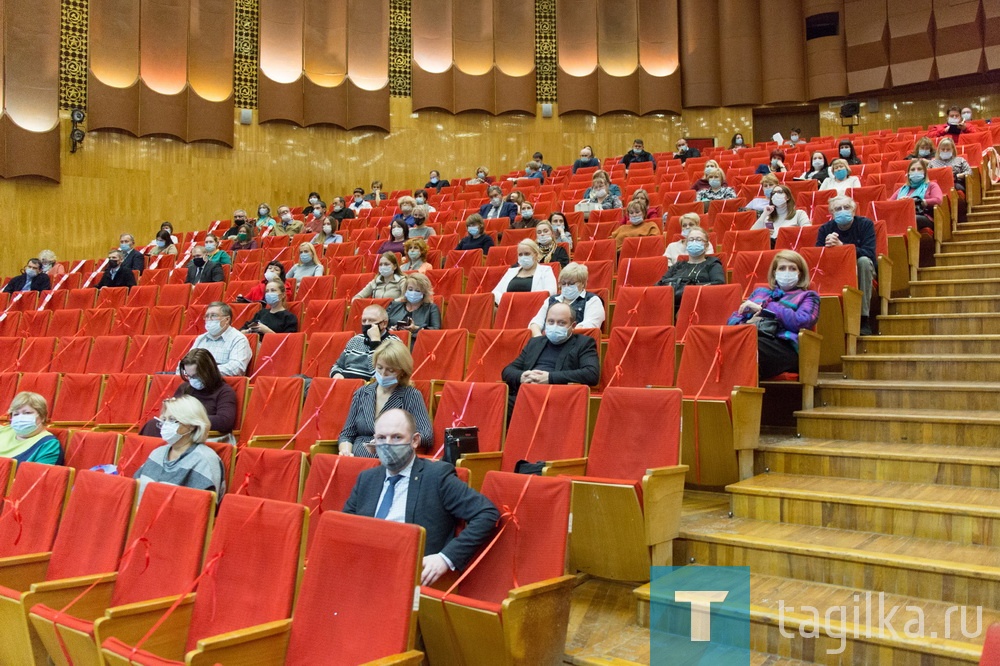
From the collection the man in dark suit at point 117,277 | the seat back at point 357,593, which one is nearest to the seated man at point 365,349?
the seat back at point 357,593

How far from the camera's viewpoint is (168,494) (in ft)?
4.21

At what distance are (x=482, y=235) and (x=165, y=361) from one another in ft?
4.17

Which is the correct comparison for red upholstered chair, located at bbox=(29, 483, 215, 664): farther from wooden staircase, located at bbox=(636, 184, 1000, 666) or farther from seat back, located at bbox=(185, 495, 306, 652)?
wooden staircase, located at bbox=(636, 184, 1000, 666)

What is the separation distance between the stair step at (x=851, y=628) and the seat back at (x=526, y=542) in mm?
299

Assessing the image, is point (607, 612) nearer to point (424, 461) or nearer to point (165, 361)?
point (424, 461)

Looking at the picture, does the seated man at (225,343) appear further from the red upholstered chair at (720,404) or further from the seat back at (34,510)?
the red upholstered chair at (720,404)

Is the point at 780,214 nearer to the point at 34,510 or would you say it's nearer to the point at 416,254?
the point at 416,254

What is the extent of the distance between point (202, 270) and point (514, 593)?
3.06 m

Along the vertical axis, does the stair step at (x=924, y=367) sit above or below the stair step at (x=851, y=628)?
above

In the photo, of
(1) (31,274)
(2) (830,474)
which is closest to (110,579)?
(2) (830,474)

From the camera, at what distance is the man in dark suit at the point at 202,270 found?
3.67 meters

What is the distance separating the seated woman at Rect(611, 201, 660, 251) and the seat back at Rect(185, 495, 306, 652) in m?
2.05

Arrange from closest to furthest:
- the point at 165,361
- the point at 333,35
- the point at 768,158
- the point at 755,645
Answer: the point at 755,645, the point at 165,361, the point at 768,158, the point at 333,35

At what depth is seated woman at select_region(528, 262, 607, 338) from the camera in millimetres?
2105
